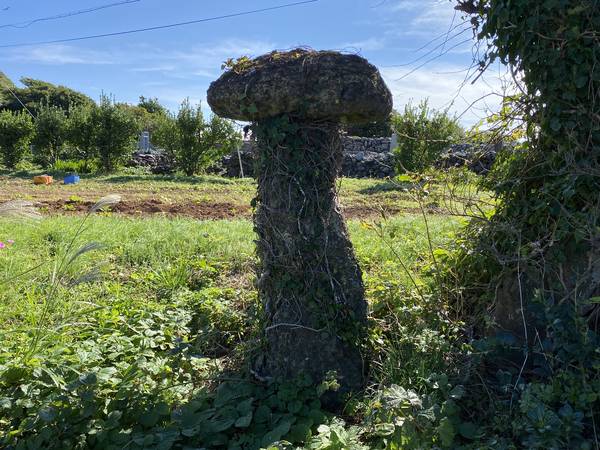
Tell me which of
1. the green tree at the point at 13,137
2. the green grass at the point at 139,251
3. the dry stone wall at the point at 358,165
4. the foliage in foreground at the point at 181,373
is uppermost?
the green tree at the point at 13,137

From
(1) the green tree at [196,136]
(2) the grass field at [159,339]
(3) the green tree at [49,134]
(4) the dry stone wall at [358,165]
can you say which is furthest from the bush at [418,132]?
(3) the green tree at [49,134]

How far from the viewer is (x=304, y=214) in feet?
8.41

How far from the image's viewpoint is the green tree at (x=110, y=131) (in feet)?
54.4

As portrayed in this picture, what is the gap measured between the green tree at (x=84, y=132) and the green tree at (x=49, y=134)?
0.79m

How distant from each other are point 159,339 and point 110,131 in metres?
15.2

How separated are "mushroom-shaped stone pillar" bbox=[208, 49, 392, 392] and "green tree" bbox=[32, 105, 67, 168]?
57.0 ft

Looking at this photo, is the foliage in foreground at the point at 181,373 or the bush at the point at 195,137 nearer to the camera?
the foliage in foreground at the point at 181,373

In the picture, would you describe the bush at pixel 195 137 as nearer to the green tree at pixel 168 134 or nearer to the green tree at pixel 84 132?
the green tree at pixel 168 134

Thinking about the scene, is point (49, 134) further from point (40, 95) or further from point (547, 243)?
point (40, 95)

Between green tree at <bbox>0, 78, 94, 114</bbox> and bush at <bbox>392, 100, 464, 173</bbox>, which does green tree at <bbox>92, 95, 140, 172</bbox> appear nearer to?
Answer: bush at <bbox>392, 100, 464, 173</bbox>

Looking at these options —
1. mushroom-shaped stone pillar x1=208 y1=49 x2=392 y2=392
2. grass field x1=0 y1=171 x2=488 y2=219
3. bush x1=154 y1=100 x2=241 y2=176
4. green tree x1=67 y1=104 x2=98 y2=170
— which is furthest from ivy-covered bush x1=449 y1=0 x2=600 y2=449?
green tree x1=67 y1=104 x2=98 y2=170

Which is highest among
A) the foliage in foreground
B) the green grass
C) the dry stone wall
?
the dry stone wall

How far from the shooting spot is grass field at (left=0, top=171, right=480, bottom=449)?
215cm

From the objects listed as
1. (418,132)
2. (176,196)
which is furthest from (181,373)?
(418,132)
